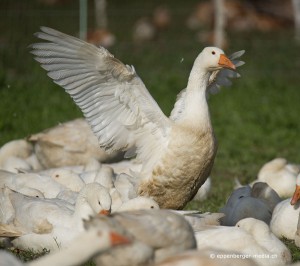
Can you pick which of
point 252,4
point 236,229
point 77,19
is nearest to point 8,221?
point 236,229

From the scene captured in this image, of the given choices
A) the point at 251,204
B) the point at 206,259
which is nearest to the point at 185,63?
the point at 251,204

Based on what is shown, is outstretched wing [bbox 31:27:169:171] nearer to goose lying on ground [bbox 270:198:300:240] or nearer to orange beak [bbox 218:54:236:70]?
orange beak [bbox 218:54:236:70]

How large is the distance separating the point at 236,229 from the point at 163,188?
130 centimetres

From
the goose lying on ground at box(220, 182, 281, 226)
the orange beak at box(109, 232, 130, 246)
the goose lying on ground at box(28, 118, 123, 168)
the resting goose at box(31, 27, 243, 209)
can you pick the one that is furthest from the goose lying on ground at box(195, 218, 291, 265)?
the goose lying on ground at box(28, 118, 123, 168)

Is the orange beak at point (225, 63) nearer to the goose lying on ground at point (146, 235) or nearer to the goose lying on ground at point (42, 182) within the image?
the goose lying on ground at point (42, 182)

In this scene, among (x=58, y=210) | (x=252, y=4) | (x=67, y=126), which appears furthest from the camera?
(x=252, y=4)

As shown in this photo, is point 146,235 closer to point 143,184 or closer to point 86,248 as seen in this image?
point 86,248

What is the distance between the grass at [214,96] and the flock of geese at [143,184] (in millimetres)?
671

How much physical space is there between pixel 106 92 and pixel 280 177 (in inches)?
99.0

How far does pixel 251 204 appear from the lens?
7.62m

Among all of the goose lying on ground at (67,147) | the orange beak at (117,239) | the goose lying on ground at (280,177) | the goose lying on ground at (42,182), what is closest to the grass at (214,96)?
the goose lying on ground at (280,177)

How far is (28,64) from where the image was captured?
50.7ft

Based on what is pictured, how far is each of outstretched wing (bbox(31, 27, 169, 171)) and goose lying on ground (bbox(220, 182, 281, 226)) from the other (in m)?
0.87

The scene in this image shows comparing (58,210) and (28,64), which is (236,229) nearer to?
(58,210)
